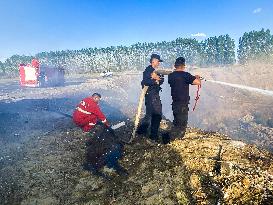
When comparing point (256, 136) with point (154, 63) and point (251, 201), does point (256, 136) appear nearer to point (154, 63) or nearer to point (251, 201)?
point (154, 63)

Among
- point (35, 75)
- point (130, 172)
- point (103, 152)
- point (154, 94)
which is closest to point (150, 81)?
point (154, 94)

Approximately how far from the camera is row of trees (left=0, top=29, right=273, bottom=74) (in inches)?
2781

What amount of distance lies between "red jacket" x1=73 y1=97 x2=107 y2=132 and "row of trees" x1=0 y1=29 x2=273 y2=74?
201 feet

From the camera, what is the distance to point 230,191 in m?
5.46

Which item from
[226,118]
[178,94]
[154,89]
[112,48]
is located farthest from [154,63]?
[112,48]

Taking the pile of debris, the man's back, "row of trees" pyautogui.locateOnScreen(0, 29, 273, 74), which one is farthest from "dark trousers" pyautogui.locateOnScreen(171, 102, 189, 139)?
"row of trees" pyautogui.locateOnScreen(0, 29, 273, 74)

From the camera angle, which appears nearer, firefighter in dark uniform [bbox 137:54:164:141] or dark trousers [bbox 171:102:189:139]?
dark trousers [bbox 171:102:189:139]

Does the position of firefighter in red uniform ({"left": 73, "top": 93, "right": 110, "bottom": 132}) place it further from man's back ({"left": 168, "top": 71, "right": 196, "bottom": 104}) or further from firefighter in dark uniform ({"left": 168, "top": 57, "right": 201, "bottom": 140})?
man's back ({"left": 168, "top": 71, "right": 196, "bottom": 104})

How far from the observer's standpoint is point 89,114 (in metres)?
9.12

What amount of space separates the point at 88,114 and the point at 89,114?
0.10ft

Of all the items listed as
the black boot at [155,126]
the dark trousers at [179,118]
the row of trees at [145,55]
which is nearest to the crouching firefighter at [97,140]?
the black boot at [155,126]

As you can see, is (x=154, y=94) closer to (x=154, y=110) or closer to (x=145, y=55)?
(x=154, y=110)

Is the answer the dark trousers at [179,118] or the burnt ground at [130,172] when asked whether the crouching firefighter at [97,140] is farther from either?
the dark trousers at [179,118]

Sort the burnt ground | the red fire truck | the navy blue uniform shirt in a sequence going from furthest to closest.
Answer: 1. the red fire truck
2. the navy blue uniform shirt
3. the burnt ground
